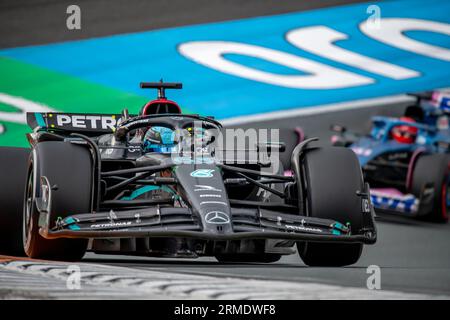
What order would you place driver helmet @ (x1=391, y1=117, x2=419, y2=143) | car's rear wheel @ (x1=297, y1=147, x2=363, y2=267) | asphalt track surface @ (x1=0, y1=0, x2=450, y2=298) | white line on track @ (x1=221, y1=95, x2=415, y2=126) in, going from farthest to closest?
white line on track @ (x1=221, y1=95, x2=415, y2=126) → driver helmet @ (x1=391, y1=117, x2=419, y2=143) → asphalt track surface @ (x1=0, y1=0, x2=450, y2=298) → car's rear wheel @ (x1=297, y1=147, x2=363, y2=267)

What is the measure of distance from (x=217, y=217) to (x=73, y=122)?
13.0 ft

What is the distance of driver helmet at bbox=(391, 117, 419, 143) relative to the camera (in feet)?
50.1

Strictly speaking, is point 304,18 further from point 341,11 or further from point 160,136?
point 160,136

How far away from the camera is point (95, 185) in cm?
831

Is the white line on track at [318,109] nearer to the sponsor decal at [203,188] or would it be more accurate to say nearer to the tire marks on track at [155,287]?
the sponsor decal at [203,188]

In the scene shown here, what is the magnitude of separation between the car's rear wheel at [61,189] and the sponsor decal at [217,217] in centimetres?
100

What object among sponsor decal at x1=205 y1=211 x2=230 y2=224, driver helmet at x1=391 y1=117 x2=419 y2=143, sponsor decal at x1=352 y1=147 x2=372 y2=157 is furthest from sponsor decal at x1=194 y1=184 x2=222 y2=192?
driver helmet at x1=391 y1=117 x2=419 y2=143

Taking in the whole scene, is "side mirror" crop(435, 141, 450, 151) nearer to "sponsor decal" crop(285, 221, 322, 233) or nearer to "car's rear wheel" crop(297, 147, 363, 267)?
"car's rear wheel" crop(297, 147, 363, 267)

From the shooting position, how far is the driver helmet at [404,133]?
601 inches

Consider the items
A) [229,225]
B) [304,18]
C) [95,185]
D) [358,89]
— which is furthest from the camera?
[304,18]

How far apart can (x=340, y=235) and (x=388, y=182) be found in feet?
21.9

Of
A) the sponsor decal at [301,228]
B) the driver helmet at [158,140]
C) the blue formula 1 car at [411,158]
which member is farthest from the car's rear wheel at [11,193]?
the blue formula 1 car at [411,158]
